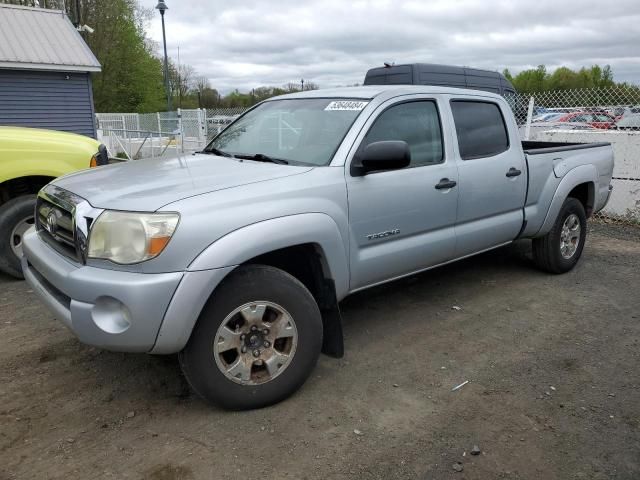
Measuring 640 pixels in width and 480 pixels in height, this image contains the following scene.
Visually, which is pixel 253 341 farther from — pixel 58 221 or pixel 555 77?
pixel 555 77

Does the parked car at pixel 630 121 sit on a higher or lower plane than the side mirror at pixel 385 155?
higher

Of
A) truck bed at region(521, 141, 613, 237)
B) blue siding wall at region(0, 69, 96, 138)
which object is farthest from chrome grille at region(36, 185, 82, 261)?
blue siding wall at region(0, 69, 96, 138)

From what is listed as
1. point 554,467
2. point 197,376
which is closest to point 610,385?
point 554,467

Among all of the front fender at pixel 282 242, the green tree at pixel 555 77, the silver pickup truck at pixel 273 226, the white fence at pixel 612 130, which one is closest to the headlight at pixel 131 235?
the silver pickup truck at pixel 273 226

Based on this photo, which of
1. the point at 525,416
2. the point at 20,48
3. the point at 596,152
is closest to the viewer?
the point at 525,416

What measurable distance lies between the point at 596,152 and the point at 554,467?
13.3ft

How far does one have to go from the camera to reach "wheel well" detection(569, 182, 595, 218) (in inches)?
222

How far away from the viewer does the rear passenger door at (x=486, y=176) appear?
423 centimetres

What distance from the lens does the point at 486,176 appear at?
436 centimetres

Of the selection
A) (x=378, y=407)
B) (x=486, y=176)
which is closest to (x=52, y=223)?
(x=378, y=407)

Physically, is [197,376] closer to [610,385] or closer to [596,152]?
[610,385]

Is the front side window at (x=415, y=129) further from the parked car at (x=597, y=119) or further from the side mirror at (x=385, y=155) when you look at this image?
the parked car at (x=597, y=119)

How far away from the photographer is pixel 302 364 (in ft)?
10.3

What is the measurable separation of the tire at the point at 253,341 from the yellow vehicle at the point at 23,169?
3.27 metres
